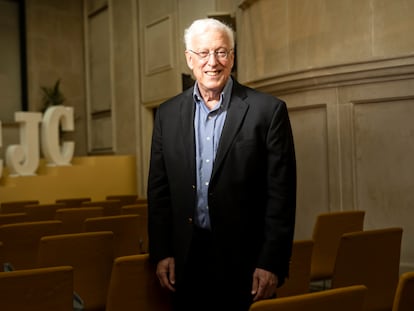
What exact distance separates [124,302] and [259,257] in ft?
2.17

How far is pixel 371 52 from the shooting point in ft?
15.0

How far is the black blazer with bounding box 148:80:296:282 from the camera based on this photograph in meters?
1.84

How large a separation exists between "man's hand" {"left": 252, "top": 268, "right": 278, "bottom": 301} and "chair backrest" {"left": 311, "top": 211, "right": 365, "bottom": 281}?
158 cm

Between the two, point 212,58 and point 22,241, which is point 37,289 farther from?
point 22,241

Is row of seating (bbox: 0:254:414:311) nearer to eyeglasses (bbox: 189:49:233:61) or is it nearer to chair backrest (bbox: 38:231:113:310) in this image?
chair backrest (bbox: 38:231:113:310)

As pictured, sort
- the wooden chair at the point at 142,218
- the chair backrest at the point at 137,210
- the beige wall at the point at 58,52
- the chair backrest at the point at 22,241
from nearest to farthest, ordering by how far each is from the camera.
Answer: the chair backrest at the point at 22,241, the wooden chair at the point at 142,218, the chair backrest at the point at 137,210, the beige wall at the point at 58,52

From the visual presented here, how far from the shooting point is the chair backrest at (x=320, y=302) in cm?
138

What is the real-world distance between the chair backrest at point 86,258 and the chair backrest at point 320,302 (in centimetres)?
147

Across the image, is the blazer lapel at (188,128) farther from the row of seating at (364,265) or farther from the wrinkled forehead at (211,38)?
the row of seating at (364,265)

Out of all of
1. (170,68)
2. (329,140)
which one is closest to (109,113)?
(170,68)

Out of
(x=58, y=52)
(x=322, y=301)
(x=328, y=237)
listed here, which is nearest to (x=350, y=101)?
(x=328, y=237)

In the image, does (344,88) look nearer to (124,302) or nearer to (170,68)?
(124,302)

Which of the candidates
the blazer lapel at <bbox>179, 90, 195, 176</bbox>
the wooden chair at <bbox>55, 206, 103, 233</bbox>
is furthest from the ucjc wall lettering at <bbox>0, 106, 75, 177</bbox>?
the blazer lapel at <bbox>179, 90, 195, 176</bbox>

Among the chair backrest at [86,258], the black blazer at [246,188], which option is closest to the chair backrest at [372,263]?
the black blazer at [246,188]
